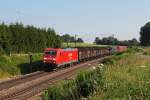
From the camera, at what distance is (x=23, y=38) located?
6019cm

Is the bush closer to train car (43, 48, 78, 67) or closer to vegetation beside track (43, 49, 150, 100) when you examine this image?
vegetation beside track (43, 49, 150, 100)

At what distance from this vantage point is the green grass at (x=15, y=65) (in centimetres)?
4618

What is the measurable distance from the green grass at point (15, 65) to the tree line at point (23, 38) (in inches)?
76.2

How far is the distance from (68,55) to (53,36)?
1877 cm

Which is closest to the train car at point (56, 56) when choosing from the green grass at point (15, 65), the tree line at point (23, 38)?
the green grass at point (15, 65)

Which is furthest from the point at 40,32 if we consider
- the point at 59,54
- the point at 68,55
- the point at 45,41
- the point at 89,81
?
the point at 89,81

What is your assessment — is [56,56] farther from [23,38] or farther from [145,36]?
[145,36]

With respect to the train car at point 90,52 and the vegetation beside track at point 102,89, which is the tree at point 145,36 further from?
the vegetation beside track at point 102,89

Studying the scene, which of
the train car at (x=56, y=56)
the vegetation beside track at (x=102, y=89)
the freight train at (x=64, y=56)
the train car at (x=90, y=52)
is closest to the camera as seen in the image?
the vegetation beside track at (x=102, y=89)

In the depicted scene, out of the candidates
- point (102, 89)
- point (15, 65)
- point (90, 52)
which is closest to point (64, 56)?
point (15, 65)

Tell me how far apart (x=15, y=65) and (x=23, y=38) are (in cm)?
1135

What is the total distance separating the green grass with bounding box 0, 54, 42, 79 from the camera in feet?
152

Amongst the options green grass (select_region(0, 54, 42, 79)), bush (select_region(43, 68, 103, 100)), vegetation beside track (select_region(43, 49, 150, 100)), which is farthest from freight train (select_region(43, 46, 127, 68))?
bush (select_region(43, 68, 103, 100))

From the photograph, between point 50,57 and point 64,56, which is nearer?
point 50,57
